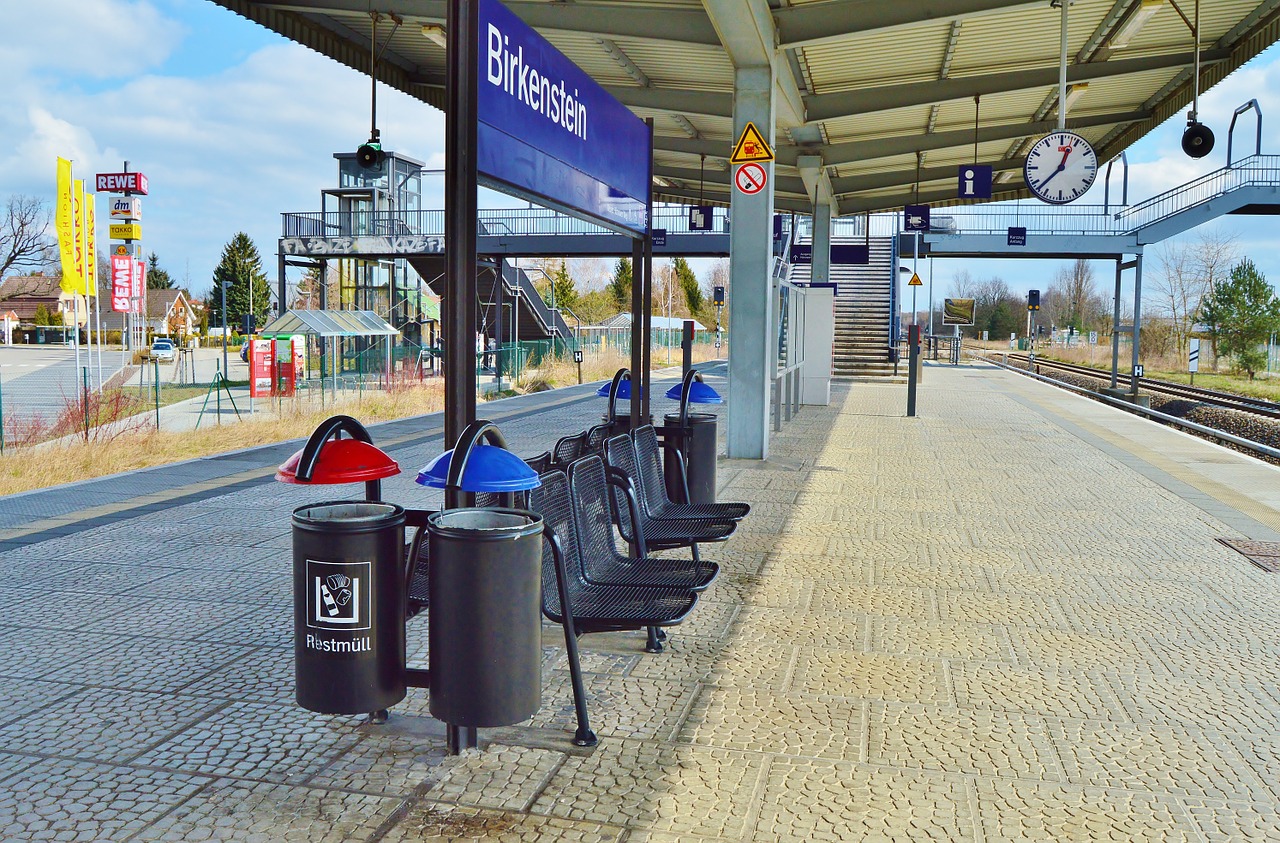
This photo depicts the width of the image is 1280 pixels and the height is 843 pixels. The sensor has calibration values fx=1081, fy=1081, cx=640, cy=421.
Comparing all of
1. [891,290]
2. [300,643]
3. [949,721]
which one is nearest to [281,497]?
[300,643]

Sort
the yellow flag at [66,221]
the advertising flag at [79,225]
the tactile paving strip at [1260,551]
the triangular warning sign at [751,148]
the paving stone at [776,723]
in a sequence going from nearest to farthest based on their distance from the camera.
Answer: the paving stone at [776,723], the tactile paving strip at [1260,551], the triangular warning sign at [751,148], the yellow flag at [66,221], the advertising flag at [79,225]

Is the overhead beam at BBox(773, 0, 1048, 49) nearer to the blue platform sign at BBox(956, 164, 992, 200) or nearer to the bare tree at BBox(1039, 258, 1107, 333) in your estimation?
the blue platform sign at BBox(956, 164, 992, 200)

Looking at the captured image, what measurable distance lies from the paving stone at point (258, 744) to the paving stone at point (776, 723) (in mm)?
1344

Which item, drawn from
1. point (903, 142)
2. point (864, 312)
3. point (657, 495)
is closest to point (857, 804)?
point (657, 495)

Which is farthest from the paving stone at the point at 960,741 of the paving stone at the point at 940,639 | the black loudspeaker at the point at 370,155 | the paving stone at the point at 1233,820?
the black loudspeaker at the point at 370,155

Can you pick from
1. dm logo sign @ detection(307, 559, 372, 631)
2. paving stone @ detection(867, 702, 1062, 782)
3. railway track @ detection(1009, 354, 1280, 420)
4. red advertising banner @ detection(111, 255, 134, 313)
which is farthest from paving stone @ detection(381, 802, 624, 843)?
railway track @ detection(1009, 354, 1280, 420)

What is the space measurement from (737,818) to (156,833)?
1.78 m

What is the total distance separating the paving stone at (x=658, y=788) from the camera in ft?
11.2

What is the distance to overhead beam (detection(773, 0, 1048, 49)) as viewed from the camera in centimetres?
1061

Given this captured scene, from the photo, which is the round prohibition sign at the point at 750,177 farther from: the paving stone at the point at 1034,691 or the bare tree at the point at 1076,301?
the bare tree at the point at 1076,301

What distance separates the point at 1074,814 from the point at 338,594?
8.22 feet

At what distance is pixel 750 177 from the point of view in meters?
11.8

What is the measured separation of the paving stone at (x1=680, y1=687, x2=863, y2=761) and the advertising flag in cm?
1620

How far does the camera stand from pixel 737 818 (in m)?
3.42
